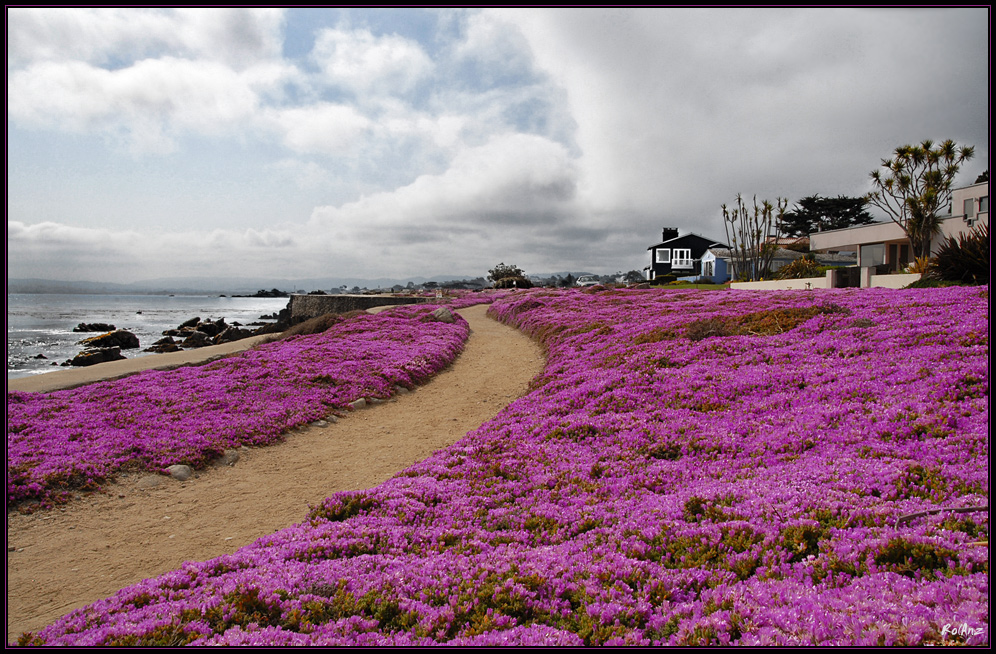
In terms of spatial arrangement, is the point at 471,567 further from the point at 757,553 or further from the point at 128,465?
the point at 128,465

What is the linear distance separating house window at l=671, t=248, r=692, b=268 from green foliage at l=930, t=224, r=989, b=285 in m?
77.1

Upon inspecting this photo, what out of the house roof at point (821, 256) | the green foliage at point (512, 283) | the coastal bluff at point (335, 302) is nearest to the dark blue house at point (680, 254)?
Result: the house roof at point (821, 256)

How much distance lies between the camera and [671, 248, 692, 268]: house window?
97.7 metres

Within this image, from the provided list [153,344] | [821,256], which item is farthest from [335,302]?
[821,256]

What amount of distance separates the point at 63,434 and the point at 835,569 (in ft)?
Answer: 48.3

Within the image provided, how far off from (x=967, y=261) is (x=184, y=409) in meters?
31.2

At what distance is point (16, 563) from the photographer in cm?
661

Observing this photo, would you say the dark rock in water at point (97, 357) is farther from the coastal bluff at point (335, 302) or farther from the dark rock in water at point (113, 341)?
the coastal bluff at point (335, 302)

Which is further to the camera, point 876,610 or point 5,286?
point 5,286

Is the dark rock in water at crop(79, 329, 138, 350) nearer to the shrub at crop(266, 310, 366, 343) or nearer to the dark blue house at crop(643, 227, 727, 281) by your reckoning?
the shrub at crop(266, 310, 366, 343)

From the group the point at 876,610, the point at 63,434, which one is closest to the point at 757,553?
the point at 876,610

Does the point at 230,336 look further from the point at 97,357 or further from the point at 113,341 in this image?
the point at 97,357

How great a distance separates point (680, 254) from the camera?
98.8m

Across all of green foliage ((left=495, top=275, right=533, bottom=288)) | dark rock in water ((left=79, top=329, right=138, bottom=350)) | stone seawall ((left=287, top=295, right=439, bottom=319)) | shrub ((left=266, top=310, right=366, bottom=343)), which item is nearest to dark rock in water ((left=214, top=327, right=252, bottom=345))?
stone seawall ((left=287, top=295, right=439, bottom=319))
